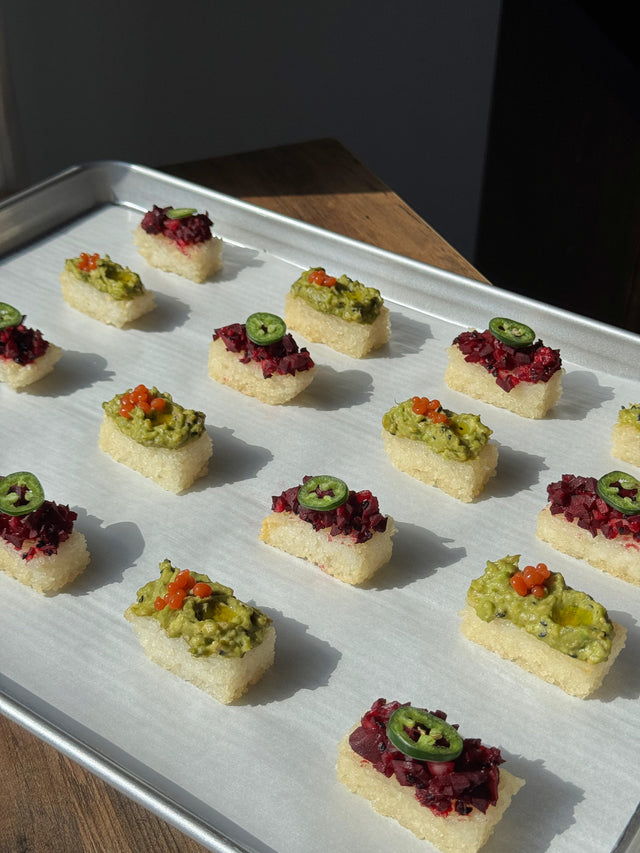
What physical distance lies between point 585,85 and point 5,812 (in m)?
5.22

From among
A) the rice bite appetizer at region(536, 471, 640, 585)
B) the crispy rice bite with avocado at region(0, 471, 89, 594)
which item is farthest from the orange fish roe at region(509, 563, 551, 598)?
the crispy rice bite with avocado at region(0, 471, 89, 594)

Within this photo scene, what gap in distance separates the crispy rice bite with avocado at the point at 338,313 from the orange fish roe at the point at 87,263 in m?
0.91

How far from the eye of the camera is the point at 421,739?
264 centimetres

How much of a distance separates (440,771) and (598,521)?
1.21 metres

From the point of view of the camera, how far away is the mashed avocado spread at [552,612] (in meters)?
3.00

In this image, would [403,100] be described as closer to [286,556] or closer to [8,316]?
[8,316]

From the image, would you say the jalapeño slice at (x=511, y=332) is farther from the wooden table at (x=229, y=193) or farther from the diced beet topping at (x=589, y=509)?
the diced beet topping at (x=589, y=509)

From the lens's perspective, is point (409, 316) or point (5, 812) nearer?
point (5, 812)

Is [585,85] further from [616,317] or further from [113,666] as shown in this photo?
[113,666]

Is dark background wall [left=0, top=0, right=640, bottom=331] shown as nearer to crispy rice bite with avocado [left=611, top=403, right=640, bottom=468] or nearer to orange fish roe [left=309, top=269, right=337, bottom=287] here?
orange fish roe [left=309, top=269, right=337, bottom=287]

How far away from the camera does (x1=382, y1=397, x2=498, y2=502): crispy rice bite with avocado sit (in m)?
3.68

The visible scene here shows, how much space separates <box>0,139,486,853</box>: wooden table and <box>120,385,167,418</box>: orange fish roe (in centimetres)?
130

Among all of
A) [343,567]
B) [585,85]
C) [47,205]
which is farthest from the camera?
[585,85]

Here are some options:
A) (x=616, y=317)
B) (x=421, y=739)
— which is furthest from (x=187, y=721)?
(x=616, y=317)
